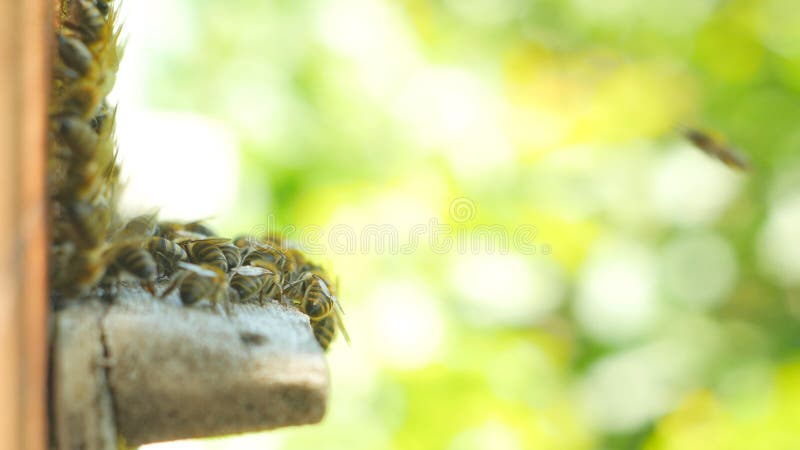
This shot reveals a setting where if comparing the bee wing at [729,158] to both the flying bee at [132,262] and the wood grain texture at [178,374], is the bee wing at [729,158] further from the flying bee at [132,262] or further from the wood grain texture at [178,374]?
the flying bee at [132,262]

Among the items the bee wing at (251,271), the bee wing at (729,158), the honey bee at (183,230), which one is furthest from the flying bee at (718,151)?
the bee wing at (251,271)

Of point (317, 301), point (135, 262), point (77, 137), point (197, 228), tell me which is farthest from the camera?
point (197, 228)

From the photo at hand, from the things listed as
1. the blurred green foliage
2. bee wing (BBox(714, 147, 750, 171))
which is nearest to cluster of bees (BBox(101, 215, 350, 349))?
bee wing (BBox(714, 147, 750, 171))

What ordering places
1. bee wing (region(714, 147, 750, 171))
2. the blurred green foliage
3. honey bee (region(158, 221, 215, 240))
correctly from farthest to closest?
the blurred green foliage
bee wing (region(714, 147, 750, 171))
honey bee (region(158, 221, 215, 240))

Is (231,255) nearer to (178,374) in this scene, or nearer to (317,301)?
(317,301)

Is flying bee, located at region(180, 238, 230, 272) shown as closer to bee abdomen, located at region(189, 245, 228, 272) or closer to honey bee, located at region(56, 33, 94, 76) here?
bee abdomen, located at region(189, 245, 228, 272)

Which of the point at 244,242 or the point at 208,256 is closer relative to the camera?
the point at 208,256

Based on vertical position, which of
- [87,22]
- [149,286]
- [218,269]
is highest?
[87,22]

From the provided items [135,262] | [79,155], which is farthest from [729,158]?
[79,155]

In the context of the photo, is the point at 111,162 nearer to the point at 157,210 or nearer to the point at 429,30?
the point at 157,210
